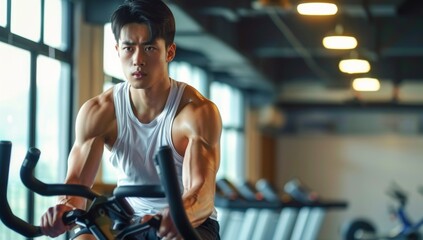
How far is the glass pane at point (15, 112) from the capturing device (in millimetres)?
6684

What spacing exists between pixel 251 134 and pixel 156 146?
14.3 m

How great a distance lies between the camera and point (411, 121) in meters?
17.6

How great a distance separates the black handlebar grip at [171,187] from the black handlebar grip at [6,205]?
0.38 metres

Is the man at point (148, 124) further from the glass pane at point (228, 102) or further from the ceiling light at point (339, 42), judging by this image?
the glass pane at point (228, 102)

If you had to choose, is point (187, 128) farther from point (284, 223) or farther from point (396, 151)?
point (396, 151)

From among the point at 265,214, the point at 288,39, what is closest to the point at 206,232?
the point at 288,39

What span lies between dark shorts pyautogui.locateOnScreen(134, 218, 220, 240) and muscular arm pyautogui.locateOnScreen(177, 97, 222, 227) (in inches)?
3.2

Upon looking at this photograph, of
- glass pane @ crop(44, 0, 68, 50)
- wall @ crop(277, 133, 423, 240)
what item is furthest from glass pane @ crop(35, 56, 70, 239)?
wall @ crop(277, 133, 423, 240)

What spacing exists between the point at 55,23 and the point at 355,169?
1096cm

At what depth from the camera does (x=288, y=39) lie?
11250 millimetres

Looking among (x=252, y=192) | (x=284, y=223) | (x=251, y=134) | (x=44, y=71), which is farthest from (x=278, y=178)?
(x=44, y=71)

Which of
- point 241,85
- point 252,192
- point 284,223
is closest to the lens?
point 252,192

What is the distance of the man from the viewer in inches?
95.3

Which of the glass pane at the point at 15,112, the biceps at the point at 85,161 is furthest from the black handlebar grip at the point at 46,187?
the glass pane at the point at 15,112
